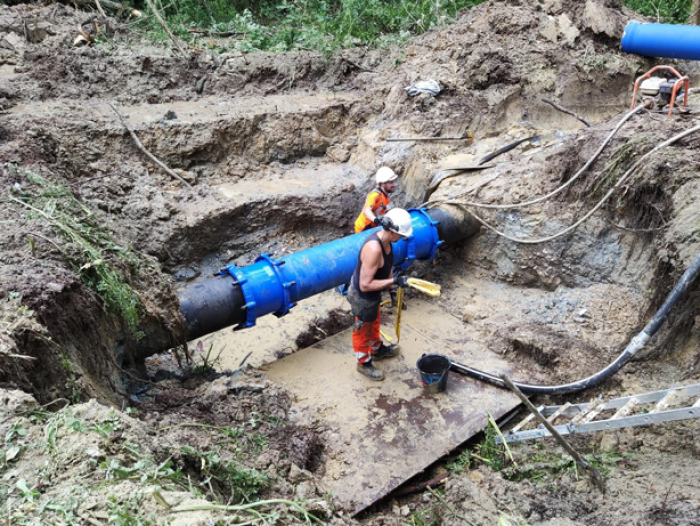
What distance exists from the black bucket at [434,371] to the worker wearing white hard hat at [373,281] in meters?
0.42

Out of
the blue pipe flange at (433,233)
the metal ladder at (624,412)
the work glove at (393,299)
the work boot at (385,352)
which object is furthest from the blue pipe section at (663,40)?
the work boot at (385,352)

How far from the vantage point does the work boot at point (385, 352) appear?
4.96m

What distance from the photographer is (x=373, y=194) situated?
18.4 ft

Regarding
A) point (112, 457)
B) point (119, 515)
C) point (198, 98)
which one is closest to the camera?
point (119, 515)

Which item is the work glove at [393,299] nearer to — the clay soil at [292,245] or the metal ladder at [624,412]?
the clay soil at [292,245]

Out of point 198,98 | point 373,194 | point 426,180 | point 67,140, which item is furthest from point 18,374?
point 198,98

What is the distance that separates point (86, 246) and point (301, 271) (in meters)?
1.92

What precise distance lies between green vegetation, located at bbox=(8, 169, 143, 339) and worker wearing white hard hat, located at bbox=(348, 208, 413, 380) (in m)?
1.84

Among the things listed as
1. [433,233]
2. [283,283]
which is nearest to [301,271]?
[283,283]

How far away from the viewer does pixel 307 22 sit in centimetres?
935

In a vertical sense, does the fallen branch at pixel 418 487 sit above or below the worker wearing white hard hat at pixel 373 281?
below

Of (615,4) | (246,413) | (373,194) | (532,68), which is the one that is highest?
(615,4)

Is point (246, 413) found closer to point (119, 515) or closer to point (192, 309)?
point (192, 309)

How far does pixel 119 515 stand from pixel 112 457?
0.35m
